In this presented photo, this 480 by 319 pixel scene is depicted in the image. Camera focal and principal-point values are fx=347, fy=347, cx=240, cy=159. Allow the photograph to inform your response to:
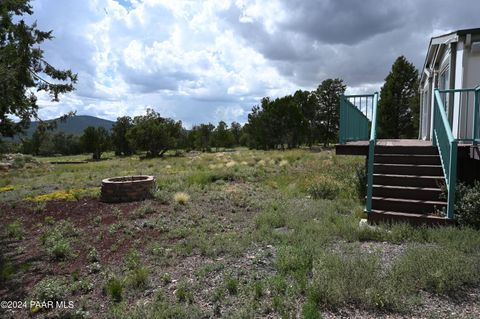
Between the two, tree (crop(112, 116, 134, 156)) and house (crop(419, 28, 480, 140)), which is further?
tree (crop(112, 116, 134, 156))

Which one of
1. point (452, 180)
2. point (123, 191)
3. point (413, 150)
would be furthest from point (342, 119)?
point (123, 191)

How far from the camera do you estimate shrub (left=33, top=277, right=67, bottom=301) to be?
177 inches

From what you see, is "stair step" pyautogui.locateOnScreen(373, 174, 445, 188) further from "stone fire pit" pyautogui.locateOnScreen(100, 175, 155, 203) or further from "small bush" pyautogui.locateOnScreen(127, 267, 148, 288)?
"stone fire pit" pyautogui.locateOnScreen(100, 175, 155, 203)

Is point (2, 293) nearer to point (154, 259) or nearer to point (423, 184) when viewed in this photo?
point (154, 259)

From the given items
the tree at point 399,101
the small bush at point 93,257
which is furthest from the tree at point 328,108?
the small bush at point 93,257

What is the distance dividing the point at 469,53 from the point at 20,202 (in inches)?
516

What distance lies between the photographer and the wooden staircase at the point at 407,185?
6423mm

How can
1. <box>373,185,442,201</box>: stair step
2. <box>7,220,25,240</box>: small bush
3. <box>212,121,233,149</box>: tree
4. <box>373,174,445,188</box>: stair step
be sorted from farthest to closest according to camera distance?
<box>212,121,233,149</box>: tree
<box>7,220,25,240</box>: small bush
<box>373,174,445,188</box>: stair step
<box>373,185,442,201</box>: stair step

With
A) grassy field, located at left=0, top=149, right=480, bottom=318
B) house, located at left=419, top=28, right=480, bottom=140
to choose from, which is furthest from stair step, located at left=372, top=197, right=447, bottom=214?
house, located at left=419, top=28, right=480, bottom=140

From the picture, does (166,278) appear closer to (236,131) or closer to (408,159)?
(408,159)

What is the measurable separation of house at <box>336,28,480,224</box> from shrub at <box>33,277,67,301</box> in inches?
209

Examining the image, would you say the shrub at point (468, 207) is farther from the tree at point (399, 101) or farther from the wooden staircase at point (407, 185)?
the tree at point (399, 101)

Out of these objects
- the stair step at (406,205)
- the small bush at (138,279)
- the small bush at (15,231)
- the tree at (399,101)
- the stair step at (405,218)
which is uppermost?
the tree at (399,101)

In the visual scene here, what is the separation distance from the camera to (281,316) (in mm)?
3541
